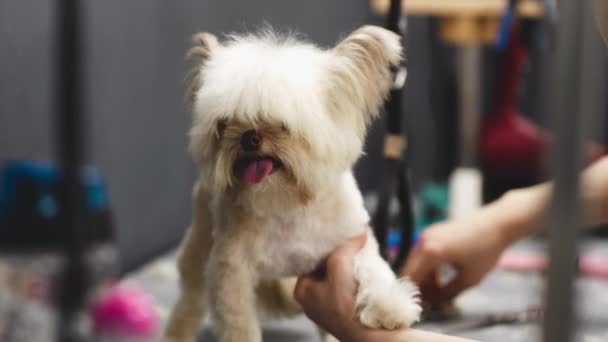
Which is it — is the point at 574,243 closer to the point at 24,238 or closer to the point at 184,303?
the point at 184,303

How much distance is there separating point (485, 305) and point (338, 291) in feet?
1.50

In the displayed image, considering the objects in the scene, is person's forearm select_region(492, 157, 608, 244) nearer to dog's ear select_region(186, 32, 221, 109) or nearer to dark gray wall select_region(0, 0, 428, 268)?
dark gray wall select_region(0, 0, 428, 268)

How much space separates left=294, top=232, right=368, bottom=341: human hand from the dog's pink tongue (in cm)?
13

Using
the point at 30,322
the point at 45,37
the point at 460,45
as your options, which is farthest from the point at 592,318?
the point at 460,45

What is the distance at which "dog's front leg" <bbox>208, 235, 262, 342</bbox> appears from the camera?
2.40ft

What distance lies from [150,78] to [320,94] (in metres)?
0.87

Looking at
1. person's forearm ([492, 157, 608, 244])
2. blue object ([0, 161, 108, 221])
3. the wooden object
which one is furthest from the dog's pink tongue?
the wooden object

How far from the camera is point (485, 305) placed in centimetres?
113

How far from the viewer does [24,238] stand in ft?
3.88

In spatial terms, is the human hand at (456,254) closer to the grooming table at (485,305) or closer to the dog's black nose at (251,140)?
the grooming table at (485,305)

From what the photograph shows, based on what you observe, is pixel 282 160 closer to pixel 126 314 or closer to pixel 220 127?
pixel 220 127

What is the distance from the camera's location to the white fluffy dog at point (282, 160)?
2.17 feet

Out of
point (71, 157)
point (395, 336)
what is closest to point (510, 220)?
point (395, 336)

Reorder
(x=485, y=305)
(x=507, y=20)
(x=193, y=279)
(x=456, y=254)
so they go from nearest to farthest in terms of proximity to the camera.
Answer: (x=193, y=279) → (x=456, y=254) → (x=485, y=305) → (x=507, y=20)
